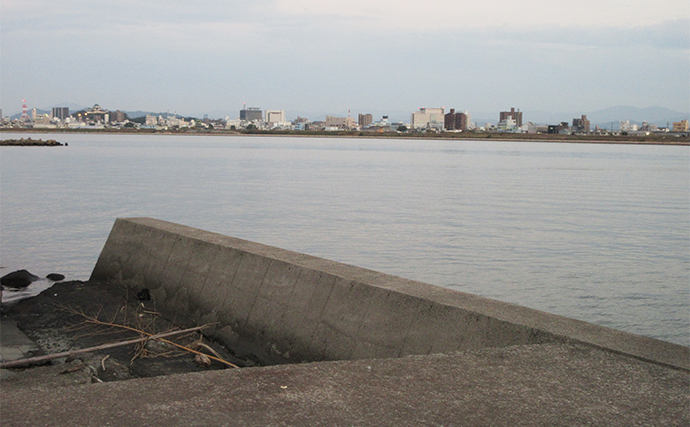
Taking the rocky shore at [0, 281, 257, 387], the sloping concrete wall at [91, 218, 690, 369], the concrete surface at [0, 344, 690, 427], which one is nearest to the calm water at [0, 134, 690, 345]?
the rocky shore at [0, 281, 257, 387]

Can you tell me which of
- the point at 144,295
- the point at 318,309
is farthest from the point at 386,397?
the point at 144,295

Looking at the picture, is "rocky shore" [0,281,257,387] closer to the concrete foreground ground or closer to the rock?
the rock

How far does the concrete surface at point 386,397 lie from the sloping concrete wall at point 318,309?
0.66m

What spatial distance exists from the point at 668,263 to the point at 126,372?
12.7 meters

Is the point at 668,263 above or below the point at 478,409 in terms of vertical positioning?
below

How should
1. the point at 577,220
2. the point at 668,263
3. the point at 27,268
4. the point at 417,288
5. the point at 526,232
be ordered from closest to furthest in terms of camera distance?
the point at 417,288 < the point at 27,268 < the point at 668,263 < the point at 526,232 < the point at 577,220

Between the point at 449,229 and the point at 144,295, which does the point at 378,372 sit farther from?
the point at 449,229

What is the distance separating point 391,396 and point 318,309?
2.85 meters

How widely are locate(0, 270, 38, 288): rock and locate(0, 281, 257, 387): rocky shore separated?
2064 millimetres

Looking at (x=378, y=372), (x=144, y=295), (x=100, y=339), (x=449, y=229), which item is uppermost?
(x=378, y=372)

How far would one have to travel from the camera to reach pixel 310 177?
43.0 metres

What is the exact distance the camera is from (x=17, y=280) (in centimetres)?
1170

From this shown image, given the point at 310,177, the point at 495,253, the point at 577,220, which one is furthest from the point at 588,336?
the point at 310,177

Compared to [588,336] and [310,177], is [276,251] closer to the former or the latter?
[588,336]
